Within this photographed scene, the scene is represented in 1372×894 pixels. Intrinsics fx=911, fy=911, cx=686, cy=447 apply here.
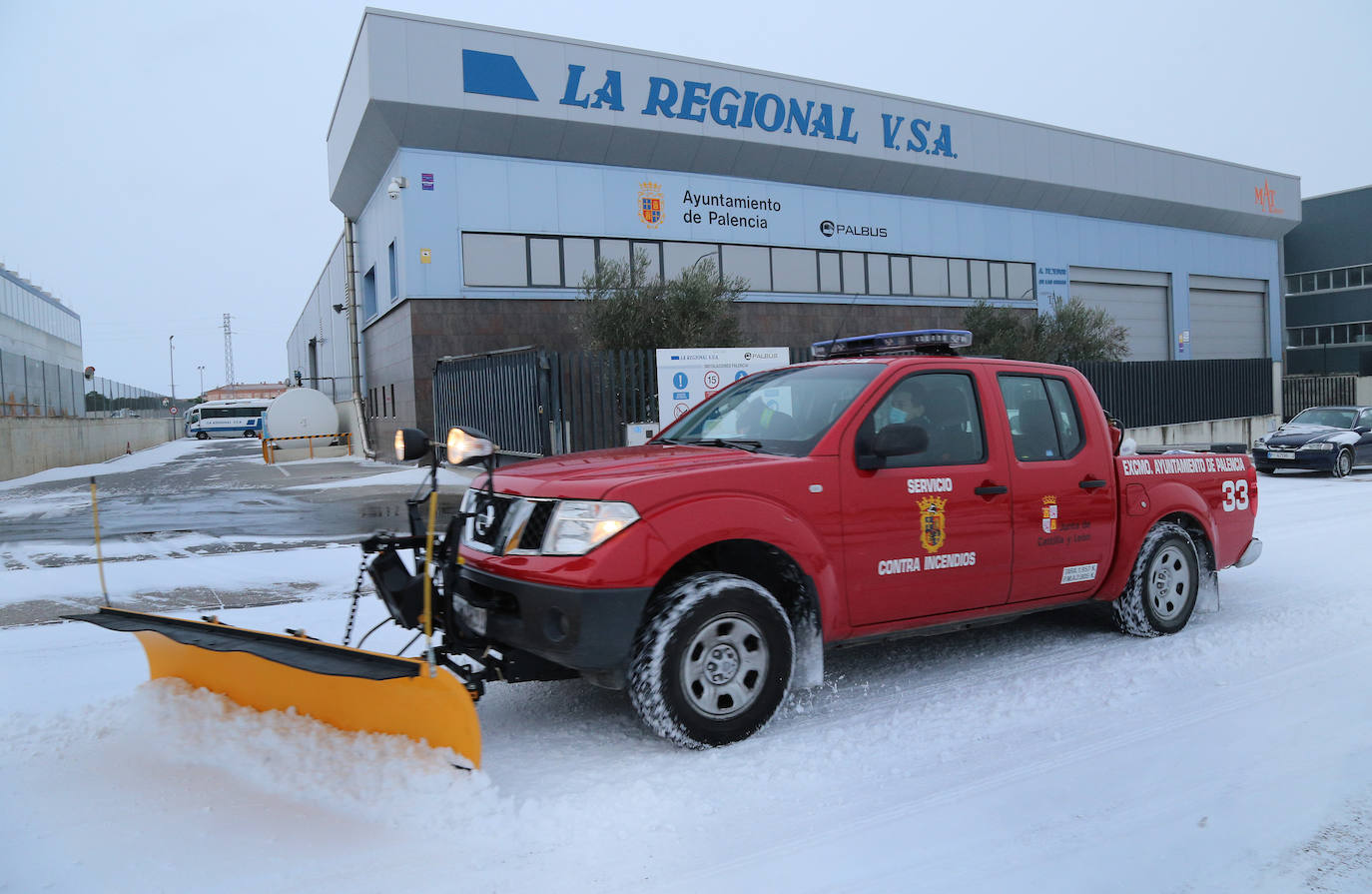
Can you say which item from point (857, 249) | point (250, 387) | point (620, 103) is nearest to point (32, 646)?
point (620, 103)

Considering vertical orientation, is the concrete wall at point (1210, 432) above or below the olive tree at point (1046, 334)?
below

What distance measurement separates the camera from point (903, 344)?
544 centimetres

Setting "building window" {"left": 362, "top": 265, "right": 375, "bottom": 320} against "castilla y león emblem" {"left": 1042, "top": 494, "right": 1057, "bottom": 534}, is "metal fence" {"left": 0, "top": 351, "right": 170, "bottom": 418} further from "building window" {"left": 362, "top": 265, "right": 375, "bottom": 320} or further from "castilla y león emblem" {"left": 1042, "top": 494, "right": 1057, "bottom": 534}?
"castilla y león emblem" {"left": 1042, "top": 494, "right": 1057, "bottom": 534}

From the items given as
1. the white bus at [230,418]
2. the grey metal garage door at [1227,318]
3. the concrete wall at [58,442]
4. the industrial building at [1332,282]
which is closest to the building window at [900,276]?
the grey metal garage door at [1227,318]

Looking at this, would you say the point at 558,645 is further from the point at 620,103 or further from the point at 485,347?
the point at 620,103

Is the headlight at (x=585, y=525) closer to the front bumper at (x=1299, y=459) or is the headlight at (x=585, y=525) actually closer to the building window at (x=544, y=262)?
the front bumper at (x=1299, y=459)

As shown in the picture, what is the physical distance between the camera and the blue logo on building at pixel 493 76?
21.4 metres

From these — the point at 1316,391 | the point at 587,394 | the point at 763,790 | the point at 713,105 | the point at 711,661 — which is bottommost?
the point at 763,790

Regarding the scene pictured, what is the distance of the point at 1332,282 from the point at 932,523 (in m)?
54.0

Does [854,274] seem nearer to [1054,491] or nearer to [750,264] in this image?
[750,264]

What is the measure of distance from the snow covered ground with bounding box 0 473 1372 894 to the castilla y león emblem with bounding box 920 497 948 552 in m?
0.80

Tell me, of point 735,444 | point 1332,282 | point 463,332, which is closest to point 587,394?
point 463,332

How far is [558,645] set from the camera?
3637mm

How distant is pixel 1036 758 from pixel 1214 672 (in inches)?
68.8
